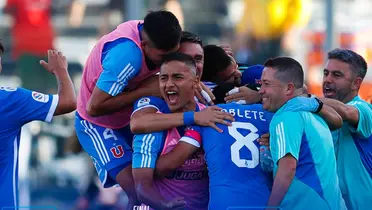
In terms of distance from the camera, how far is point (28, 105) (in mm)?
6531

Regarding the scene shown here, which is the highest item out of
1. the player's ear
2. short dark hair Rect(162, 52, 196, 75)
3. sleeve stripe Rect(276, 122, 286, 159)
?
short dark hair Rect(162, 52, 196, 75)

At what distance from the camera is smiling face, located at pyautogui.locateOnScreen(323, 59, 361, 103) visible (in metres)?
7.41

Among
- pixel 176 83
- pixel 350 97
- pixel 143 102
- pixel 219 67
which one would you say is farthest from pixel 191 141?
pixel 350 97

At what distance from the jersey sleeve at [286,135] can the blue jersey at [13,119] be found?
1.53m

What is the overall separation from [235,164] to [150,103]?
0.89m

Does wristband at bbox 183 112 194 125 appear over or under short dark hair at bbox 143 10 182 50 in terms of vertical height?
under

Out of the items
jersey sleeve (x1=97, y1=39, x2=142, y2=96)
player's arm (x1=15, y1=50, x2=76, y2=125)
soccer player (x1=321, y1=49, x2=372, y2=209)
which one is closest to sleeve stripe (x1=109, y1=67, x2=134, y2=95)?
jersey sleeve (x1=97, y1=39, x2=142, y2=96)

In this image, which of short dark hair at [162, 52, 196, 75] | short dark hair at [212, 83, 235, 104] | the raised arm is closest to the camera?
the raised arm

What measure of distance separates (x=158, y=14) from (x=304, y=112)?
4.81 ft

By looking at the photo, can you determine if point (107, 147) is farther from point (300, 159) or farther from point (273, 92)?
point (300, 159)

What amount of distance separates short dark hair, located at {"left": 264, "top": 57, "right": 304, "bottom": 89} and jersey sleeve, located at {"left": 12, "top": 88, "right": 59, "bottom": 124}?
1.53 m

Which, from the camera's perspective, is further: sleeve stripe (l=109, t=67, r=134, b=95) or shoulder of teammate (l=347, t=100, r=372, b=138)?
shoulder of teammate (l=347, t=100, r=372, b=138)

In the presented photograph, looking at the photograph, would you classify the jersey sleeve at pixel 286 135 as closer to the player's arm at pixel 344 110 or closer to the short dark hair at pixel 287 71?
the short dark hair at pixel 287 71

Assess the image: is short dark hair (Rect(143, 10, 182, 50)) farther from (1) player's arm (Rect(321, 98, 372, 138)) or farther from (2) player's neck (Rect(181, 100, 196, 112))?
(1) player's arm (Rect(321, 98, 372, 138))
